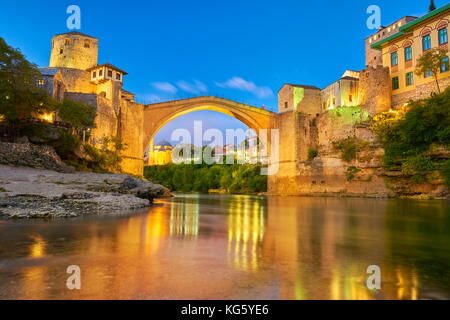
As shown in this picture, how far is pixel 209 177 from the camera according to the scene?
1873 inches

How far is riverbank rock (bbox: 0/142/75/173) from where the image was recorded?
1282 centimetres

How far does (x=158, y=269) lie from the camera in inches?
102

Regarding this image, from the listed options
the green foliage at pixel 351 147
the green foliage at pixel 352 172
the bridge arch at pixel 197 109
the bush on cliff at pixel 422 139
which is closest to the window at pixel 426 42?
the bush on cliff at pixel 422 139

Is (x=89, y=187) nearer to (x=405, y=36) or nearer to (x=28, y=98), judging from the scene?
(x=28, y=98)

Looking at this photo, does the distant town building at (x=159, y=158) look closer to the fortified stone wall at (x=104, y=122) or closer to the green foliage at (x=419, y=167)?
the fortified stone wall at (x=104, y=122)

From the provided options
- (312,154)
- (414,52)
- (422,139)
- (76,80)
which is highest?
(414,52)

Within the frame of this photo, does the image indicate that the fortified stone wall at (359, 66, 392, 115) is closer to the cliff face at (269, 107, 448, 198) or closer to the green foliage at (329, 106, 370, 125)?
the green foliage at (329, 106, 370, 125)

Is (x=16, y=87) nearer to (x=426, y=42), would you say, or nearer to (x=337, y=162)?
(x=337, y=162)

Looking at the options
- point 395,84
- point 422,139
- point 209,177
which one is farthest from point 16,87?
point 209,177

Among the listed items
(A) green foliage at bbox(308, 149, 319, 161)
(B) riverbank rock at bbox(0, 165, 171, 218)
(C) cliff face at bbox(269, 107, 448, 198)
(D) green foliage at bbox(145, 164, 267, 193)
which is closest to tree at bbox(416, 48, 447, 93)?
(C) cliff face at bbox(269, 107, 448, 198)

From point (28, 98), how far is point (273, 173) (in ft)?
81.0

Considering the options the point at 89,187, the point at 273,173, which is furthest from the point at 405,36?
the point at 89,187

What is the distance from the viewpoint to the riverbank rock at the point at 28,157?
1282 cm

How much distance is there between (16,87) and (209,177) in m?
33.6
